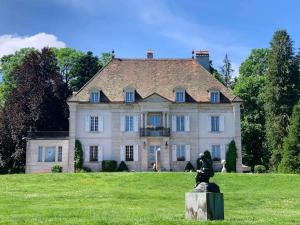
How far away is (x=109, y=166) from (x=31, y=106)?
10892 millimetres

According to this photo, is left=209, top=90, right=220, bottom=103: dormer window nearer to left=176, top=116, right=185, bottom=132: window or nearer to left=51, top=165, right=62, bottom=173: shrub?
left=176, top=116, right=185, bottom=132: window

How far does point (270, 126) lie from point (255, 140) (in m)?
6.31

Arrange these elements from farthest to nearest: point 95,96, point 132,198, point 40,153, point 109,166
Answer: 1. point 95,96
2. point 40,153
3. point 109,166
4. point 132,198

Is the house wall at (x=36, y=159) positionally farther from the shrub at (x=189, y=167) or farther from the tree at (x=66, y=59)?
the tree at (x=66, y=59)

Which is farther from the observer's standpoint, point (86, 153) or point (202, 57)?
point (202, 57)

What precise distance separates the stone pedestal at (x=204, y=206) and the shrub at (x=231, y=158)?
Answer: 100ft

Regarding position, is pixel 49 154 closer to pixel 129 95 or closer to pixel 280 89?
pixel 129 95

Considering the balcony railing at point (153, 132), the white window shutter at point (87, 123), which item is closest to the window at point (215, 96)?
the balcony railing at point (153, 132)

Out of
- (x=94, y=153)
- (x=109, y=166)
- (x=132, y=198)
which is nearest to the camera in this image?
(x=132, y=198)

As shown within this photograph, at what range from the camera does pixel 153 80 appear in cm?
4759

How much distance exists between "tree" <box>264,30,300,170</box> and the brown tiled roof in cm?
844

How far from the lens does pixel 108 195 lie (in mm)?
24984

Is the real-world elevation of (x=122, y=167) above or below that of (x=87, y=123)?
below

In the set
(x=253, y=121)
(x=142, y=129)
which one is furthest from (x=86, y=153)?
(x=253, y=121)
